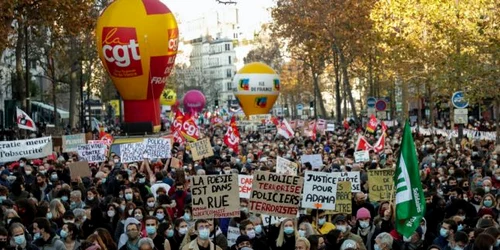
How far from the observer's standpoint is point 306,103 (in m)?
136

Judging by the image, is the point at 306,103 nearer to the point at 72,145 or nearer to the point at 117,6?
the point at 117,6

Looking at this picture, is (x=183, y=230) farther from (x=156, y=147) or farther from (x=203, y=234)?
(x=156, y=147)

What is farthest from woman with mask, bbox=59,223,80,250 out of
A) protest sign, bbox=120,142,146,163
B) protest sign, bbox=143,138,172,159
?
protest sign, bbox=143,138,172,159

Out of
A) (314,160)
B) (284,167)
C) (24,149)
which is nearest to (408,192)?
(284,167)

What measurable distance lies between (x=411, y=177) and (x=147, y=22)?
32.4 m

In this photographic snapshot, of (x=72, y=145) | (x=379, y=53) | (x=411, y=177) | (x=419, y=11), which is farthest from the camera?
(x=379, y=53)

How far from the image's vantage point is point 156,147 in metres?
26.7

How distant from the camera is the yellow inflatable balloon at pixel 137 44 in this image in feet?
150

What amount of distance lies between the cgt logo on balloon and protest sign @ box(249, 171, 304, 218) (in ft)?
100

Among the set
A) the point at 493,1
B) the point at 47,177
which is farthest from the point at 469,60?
the point at 47,177

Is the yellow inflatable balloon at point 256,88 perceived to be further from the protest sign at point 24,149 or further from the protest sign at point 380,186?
the protest sign at point 380,186

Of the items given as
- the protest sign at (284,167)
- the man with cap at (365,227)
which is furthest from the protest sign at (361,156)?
the man with cap at (365,227)

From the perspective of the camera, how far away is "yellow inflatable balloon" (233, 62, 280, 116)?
80.1 meters

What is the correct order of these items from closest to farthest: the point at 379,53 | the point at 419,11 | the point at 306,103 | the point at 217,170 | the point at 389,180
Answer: the point at 389,180 → the point at 217,170 → the point at 419,11 → the point at 379,53 → the point at 306,103
